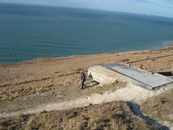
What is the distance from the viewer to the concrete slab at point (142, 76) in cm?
1229

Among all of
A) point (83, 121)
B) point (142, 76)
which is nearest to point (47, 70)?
point (142, 76)

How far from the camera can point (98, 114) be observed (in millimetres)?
8305

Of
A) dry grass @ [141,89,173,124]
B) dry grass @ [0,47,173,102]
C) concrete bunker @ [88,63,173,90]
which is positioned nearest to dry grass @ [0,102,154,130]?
dry grass @ [141,89,173,124]

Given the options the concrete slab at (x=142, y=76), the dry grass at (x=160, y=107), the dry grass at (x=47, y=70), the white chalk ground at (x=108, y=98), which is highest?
the concrete slab at (x=142, y=76)

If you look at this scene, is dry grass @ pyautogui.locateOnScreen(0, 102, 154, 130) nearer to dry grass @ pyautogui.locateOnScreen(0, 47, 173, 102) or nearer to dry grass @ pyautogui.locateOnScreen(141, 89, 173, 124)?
dry grass @ pyautogui.locateOnScreen(141, 89, 173, 124)

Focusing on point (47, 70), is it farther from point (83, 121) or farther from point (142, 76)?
point (83, 121)

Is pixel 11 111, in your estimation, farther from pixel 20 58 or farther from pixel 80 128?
pixel 20 58

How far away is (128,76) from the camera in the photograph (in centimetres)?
1352

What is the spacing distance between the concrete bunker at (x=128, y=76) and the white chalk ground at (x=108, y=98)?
0.47 meters

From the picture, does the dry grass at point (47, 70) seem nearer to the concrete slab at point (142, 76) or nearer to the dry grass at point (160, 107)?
the concrete slab at point (142, 76)

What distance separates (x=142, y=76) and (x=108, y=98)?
3.78 m

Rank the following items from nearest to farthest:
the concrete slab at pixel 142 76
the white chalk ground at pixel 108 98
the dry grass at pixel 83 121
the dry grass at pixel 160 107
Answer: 1. the dry grass at pixel 83 121
2. the dry grass at pixel 160 107
3. the white chalk ground at pixel 108 98
4. the concrete slab at pixel 142 76

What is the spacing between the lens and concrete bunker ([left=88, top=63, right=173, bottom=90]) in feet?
40.4

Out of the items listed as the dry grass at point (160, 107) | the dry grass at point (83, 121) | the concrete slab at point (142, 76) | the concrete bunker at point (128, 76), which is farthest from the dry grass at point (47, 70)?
the dry grass at point (83, 121)
